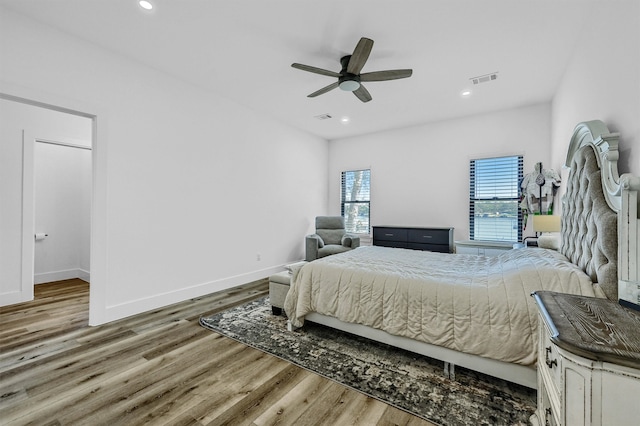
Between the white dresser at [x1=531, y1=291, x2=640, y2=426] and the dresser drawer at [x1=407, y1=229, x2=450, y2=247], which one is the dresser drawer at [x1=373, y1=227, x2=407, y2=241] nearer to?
the dresser drawer at [x1=407, y1=229, x2=450, y2=247]

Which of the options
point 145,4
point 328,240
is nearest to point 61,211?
point 145,4

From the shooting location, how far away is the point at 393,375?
205 centimetres

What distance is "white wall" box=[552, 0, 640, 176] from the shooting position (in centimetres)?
157

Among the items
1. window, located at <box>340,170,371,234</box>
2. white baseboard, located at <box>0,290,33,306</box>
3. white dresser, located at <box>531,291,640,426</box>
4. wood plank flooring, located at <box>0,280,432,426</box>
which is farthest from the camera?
window, located at <box>340,170,371,234</box>

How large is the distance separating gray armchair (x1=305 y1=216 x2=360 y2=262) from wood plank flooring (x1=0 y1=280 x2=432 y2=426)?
2718mm

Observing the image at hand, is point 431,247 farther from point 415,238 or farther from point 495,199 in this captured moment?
point 495,199

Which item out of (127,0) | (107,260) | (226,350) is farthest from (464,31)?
(107,260)

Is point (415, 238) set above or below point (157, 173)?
below

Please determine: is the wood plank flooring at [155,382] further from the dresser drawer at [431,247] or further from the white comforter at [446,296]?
the dresser drawer at [431,247]

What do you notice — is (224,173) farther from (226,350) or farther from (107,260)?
(226,350)

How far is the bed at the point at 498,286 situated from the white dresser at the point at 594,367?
57cm

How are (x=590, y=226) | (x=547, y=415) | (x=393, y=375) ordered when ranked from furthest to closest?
1. (x=393, y=375)
2. (x=590, y=226)
3. (x=547, y=415)

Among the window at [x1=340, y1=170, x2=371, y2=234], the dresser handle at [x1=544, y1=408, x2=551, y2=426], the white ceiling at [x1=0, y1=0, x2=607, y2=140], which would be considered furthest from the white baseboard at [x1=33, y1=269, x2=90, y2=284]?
the dresser handle at [x1=544, y1=408, x2=551, y2=426]

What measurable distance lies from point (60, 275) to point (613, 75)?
24.5ft
